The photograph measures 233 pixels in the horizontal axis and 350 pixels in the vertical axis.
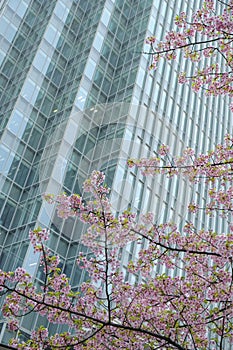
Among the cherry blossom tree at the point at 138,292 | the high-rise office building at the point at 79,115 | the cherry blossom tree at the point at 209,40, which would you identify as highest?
the high-rise office building at the point at 79,115

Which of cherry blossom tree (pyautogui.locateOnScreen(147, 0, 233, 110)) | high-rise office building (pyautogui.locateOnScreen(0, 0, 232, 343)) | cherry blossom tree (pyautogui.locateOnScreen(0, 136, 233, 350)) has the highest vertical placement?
high-rise office building (pyautogui.locateOnScreen(0, 0, 232, 343))

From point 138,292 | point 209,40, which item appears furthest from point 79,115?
point 138,292

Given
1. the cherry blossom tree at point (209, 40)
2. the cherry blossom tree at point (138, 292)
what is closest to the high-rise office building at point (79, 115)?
the cherry blossom tree at point (138, 292)

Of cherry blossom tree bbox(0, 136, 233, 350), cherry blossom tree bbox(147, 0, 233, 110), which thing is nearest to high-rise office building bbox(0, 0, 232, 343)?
cherry blossom tree bbox(0, 136, 233, 350)

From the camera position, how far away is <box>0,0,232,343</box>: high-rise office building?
2444 cm

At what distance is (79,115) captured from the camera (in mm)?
27609

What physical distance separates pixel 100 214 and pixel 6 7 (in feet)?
88.3

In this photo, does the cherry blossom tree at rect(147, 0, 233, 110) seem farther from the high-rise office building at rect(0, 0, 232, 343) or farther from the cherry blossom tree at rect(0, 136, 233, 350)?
the high-rise office building at rect(0, 0, 232, 343)

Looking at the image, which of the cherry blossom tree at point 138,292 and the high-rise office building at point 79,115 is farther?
the high-rise office building at point 79,115

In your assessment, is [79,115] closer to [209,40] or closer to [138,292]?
[209,40]

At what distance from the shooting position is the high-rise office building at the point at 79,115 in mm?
24438

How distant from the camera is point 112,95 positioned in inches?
1193

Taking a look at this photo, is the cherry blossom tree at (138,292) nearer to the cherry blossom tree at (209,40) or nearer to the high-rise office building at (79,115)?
the cherry blossom tree at (209,40)

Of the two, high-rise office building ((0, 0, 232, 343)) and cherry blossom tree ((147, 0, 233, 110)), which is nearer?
cherry blossom tree ((147, 0, 233, 110))
